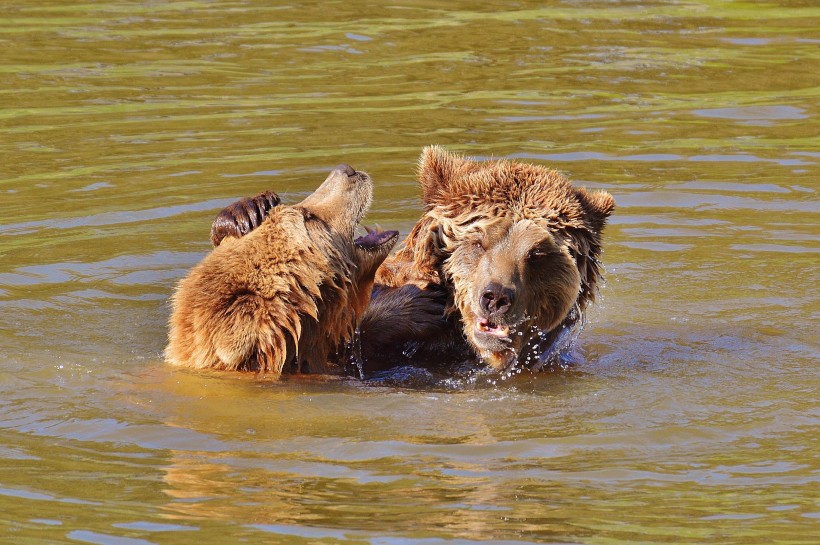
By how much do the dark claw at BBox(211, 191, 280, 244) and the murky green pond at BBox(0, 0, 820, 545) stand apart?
938 millimetres

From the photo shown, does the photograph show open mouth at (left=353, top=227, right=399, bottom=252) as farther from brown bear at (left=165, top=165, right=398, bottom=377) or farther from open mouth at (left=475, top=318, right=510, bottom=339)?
open mouth at (left=475, top=318, right=510, bottom=339)

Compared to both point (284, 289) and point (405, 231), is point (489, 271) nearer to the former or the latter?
point (284, 289)

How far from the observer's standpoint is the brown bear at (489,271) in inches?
293

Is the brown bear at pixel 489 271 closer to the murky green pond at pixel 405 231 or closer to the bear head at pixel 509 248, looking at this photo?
the bear head at pixel 509 248

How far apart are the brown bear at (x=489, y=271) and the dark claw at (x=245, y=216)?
3 cm

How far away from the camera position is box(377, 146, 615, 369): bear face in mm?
7422

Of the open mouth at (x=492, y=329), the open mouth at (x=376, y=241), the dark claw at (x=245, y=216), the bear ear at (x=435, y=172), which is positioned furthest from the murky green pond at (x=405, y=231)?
the bear ear at (x=435, y=172)

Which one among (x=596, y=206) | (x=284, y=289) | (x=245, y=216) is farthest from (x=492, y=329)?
(x=245, y=216)

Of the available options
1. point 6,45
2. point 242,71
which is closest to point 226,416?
point 242,71

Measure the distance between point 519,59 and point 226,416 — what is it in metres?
9.43

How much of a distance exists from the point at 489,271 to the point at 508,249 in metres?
0.17

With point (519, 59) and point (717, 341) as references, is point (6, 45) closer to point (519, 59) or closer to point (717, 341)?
point (519, 59)

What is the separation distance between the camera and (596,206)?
25.8ft

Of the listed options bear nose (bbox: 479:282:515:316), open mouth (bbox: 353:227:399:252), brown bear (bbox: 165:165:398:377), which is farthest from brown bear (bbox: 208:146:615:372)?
brown bear (bbox: 165:165:398:377)
